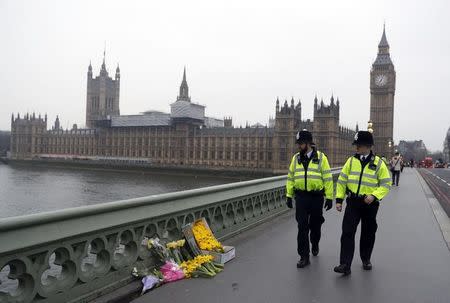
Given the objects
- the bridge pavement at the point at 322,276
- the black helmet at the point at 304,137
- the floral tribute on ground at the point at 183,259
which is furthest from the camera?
the black helmet at the point at 304,137

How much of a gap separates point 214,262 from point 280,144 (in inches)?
3291

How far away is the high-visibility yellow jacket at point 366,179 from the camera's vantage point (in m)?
5.61

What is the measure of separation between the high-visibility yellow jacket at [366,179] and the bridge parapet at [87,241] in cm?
205

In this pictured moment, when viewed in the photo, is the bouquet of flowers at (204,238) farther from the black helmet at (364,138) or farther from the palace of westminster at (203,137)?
the palace of westminster at (203,137)

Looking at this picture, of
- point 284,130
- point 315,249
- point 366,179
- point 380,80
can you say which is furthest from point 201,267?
A: point 380,80

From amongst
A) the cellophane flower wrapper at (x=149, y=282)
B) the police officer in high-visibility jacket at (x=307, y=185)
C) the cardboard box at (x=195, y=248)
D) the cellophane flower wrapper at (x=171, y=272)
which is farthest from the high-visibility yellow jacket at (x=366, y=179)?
the cellophane flower wrapper at (x=149, y=282)

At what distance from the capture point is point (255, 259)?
611 centimetres

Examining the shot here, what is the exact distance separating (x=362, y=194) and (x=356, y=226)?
0.44 m

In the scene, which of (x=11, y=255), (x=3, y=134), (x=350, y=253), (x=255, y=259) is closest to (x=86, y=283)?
(x=11, y=255)

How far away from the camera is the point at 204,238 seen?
5918 millimetres

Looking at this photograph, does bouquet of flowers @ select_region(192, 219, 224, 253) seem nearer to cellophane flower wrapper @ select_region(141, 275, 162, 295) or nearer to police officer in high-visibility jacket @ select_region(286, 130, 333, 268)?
cellophane flower wrapper @ select_region(141, 275, 162, 295)

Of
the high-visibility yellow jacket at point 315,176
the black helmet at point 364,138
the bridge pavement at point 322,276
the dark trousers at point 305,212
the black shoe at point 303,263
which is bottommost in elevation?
the bridge pavement at point 322,276

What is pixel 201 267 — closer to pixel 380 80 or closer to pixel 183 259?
pixel 183 259

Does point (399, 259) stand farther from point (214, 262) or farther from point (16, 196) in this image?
point (16, 196)
